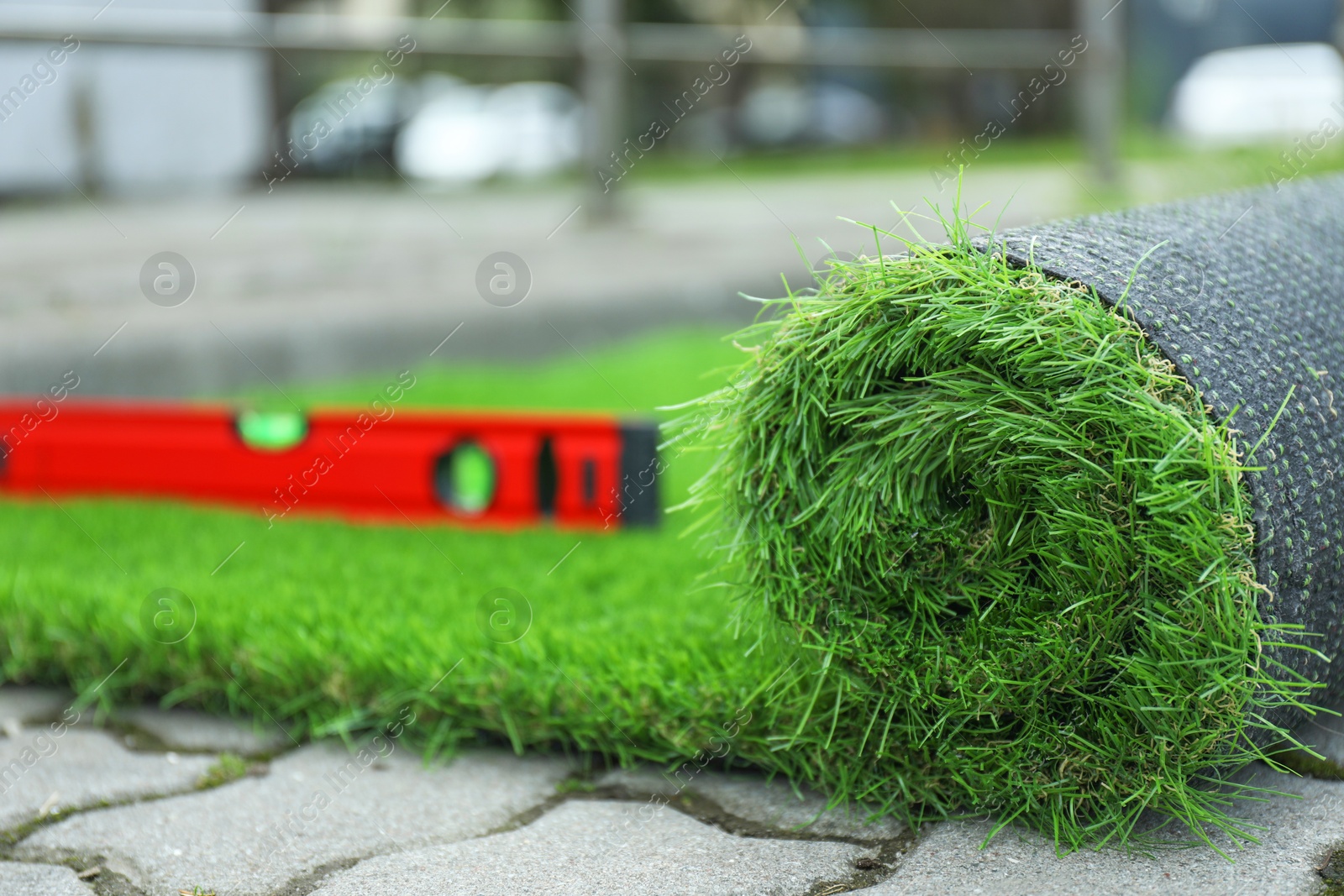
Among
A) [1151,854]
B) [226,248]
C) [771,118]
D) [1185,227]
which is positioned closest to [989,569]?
[1151,854]

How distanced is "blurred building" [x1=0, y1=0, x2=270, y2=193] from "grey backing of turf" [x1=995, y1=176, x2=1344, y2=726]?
305 cm

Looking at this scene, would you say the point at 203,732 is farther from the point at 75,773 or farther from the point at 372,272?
the point at 372,272

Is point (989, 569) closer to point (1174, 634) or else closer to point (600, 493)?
point (1174, 634)

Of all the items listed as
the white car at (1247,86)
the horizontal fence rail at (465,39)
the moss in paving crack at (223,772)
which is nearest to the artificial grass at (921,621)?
the moss in paving crack at (223,772)

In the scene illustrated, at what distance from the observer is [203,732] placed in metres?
1.77

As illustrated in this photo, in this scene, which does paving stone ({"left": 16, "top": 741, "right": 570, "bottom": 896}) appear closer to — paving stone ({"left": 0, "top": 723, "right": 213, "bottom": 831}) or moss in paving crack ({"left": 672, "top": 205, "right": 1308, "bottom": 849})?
paving stone ({"left": 0, "top": 723, "right": 213, "bottom": 831})

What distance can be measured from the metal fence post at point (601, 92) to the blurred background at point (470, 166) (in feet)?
0.04

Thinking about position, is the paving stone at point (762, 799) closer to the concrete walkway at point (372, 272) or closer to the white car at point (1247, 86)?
the concrete walkway at point (372, 272)

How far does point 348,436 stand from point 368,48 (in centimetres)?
215

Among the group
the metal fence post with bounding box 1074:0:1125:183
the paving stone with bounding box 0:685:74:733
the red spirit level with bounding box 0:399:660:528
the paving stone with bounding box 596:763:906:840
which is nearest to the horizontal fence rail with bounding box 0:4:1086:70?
the metal fence post with bounding box 1074:0:1125:183

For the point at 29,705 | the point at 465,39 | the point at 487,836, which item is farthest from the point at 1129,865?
the point at 465,39

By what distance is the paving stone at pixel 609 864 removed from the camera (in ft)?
4.24

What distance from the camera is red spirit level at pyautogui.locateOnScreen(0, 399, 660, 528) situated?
2414 mm

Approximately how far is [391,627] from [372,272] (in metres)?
2.78
